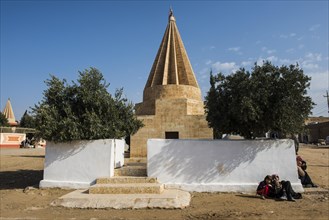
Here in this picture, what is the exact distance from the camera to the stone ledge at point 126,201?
7.37 meters

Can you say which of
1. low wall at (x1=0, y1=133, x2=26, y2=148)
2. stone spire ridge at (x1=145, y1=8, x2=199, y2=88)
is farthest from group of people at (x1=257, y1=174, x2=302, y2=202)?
low wall at (x1=0, y1=133, x2=26, y2=148)

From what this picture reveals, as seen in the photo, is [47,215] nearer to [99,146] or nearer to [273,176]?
[99,146]

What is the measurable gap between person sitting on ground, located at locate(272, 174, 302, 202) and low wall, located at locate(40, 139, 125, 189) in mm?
5119

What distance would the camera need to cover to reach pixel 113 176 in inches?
378

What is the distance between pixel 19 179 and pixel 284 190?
1000cm

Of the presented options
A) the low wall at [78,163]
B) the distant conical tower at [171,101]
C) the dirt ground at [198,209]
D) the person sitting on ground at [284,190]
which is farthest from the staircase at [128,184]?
the distant conical tower at [171,101]

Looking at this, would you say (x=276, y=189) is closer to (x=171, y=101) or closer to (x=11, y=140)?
(x=171, y=101)

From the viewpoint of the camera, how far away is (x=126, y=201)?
7531mm

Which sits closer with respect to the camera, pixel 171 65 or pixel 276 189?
pixel 276 189

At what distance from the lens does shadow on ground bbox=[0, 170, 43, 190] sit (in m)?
10.6

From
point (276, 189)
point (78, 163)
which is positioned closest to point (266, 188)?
point (276, 189)

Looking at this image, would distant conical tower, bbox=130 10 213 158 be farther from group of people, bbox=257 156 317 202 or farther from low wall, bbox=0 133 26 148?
low wall, bbox=0 133 26 148

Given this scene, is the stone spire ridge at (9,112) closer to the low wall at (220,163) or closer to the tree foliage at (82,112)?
the tree foliage at (82,112)

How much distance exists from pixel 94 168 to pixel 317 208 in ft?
21.5
